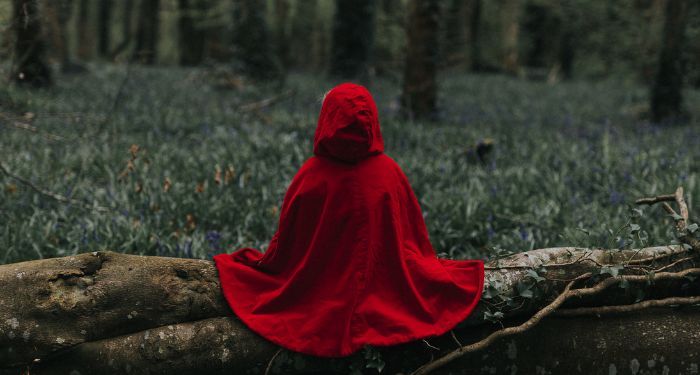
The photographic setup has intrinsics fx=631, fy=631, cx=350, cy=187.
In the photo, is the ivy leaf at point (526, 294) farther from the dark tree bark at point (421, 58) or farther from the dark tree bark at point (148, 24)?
the dark tree bark at point (148, 24)

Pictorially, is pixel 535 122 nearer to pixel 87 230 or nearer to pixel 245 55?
pixel 245 55

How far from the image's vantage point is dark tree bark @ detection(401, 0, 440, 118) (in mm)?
10414

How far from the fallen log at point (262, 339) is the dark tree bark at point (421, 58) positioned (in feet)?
24.3

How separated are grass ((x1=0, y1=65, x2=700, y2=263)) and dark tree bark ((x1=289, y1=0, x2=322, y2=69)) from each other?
18.0m

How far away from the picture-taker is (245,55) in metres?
14.6

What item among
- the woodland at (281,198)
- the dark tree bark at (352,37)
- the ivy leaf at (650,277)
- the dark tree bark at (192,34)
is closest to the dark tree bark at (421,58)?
the woodland at (281,198)

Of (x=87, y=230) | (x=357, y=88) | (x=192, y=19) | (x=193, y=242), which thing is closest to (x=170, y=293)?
(x=357, y=88)

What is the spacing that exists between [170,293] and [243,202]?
3.00 metres

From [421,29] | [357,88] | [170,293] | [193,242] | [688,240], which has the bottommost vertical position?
[193,242]

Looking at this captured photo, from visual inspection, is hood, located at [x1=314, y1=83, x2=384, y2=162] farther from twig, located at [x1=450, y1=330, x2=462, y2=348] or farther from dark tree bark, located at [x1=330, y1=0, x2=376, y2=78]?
dark tree bark, located at [x1=330, y1=0, x2=376, y2=78]

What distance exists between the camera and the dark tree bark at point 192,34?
22.8 metres

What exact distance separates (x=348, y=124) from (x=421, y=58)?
779 centimetres

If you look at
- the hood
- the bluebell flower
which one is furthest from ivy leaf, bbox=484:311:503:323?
the bluebell flower

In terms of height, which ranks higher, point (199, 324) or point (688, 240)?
point (688, 240)
